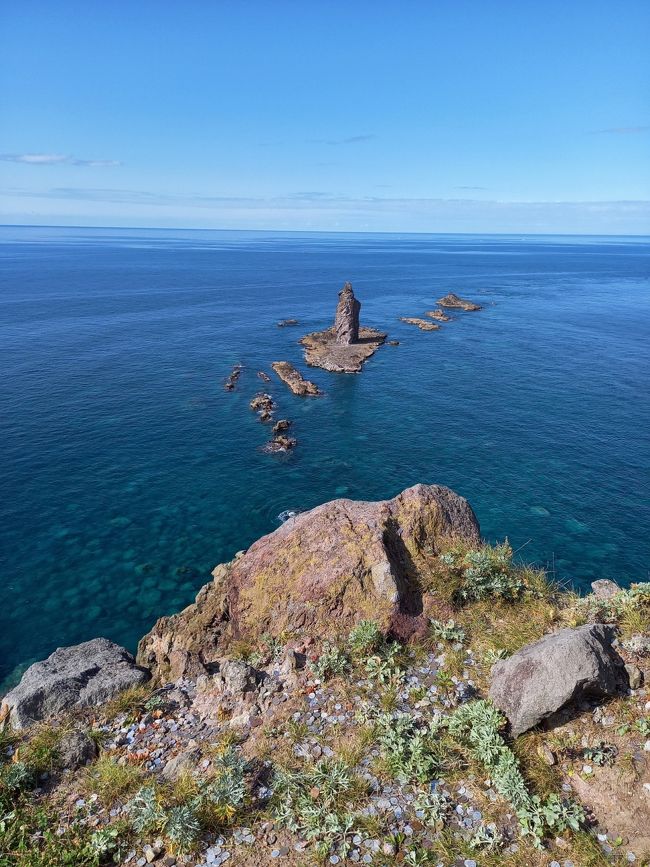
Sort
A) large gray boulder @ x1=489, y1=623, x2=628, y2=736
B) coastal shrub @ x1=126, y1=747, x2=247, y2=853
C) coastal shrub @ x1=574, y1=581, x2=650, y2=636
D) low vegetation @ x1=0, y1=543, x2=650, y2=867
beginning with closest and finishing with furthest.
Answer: low vegetation @ x1=0, y1=543, x2=650, y2=867
coastal shrub @ x1=126, y1=747, x2=247, y2=853
large gray boulder @ x1=489, y1=623, x2=628, y2=736
coastal shrub @ x1=574, y1=581, x2=650, y2=636

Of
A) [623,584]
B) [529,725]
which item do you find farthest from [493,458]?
[529,725]

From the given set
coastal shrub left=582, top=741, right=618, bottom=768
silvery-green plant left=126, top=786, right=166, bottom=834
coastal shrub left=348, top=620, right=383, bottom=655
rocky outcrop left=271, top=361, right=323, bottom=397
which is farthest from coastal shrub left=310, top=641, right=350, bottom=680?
rocky outcrop left=271, top=361, right=323, bottom=397

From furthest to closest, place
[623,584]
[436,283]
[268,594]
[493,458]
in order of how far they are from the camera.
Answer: [436,283], [493,458], [623,584], [268,594]

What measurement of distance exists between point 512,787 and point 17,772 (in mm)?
11153

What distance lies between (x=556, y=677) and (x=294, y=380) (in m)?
62.8

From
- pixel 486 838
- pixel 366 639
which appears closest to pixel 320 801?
pixel 486 838

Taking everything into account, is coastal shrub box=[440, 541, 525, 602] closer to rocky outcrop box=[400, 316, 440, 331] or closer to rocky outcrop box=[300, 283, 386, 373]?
rocky outcrop box=[300, 283, 386, 373]

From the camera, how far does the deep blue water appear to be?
3431cm

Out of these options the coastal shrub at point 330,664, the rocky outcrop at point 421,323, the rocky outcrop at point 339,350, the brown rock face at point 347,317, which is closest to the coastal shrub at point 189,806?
the coastal shrub at point 330,664

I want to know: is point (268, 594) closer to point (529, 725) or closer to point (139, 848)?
point (139, 848)

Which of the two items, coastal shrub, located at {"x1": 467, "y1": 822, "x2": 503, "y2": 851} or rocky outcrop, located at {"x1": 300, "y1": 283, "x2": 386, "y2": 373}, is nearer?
coastal shrub, located at {"x1": 467, "y1": 822, "x2": 503, "y2": 851}

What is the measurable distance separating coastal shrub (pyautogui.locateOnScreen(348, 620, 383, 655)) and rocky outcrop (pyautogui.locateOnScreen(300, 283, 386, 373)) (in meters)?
66.4

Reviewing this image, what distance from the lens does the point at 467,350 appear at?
90875 millimetres

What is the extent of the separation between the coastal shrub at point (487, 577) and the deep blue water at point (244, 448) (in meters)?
14.3
